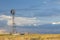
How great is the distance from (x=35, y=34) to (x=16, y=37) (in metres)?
5.13

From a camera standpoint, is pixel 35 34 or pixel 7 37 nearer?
pixel 7 37

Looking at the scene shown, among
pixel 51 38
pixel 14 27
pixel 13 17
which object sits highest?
pixel 13 17

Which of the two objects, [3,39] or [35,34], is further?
[35,34]

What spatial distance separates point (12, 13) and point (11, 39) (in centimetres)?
613

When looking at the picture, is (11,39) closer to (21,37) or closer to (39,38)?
(21,37)

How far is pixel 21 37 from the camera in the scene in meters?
30.7

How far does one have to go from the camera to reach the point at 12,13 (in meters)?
31.0

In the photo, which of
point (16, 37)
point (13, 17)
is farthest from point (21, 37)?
point (13, 17)

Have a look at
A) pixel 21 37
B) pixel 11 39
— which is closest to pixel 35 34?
pixel 21 37

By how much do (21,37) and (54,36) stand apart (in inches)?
319

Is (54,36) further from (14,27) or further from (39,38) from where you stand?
(14,27)

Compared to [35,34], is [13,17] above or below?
above

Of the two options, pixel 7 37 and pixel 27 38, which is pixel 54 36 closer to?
pixel 27 38

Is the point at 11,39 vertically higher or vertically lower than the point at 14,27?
lower
